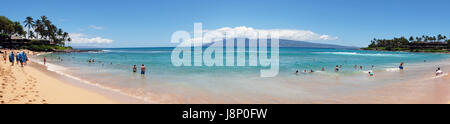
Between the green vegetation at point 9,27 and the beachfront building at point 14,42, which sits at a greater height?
the green vegetation at point 9,27

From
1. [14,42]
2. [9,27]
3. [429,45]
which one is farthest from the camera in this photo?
[429,45]

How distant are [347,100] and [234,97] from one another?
569cm

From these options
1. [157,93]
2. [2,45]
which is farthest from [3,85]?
[2,45]

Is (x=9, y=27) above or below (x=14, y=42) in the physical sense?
above

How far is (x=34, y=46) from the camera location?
76438 mm

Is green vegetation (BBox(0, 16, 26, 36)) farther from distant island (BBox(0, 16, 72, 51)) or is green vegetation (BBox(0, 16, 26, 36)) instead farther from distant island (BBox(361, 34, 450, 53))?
distant island (BBox(361, 34, 450, 53))

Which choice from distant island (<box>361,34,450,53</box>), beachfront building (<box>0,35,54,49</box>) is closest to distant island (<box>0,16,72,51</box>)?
beachfront building (<box>0,35,54,49</box>)

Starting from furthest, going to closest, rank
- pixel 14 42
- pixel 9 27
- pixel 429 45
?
pixel 429 45
pixel 9 27
pixel 14 42

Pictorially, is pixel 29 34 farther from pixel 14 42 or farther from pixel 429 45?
pixel 429 45

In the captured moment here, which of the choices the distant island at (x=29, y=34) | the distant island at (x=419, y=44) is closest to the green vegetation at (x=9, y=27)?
the distant island at (x=29, y=34)

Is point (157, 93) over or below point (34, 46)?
below

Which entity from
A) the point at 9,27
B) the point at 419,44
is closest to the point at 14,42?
the point at 9,27

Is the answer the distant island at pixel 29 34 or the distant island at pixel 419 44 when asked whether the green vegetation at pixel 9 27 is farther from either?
the distant island at pixel 419 44
